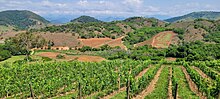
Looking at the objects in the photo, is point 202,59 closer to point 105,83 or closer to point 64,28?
point 105,83

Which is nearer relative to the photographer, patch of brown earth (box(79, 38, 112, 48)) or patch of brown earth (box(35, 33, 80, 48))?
patch of brown earth (box(79, 38, 112, 48))

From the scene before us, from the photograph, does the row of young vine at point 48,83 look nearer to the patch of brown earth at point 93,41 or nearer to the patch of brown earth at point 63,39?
the patch of brown earth at point 93,41

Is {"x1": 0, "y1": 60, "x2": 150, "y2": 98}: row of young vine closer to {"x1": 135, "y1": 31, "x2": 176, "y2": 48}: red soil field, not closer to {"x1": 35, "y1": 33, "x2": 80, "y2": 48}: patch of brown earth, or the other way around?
{"x1": 135, "y1": 31, "x2": 176, "y2": 48}: red soil field

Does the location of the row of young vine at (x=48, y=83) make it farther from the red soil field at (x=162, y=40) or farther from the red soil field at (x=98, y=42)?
the red soil field at (x=98, y=42)

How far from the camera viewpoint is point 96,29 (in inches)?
6781

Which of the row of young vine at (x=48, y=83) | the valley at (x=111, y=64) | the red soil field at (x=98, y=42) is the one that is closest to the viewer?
the valley at (x=111, y=64)

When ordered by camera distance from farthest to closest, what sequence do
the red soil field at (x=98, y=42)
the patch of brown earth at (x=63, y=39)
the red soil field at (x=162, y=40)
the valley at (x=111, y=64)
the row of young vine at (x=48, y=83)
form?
the patch of brown earth at (x=63, y=39), the red soil field at (x=98, y=42), the red soil field at (x=162, y=40), the row of young vine at (x=48, y=83), the valley at (x=111, y=64)

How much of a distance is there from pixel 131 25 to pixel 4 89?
162 m

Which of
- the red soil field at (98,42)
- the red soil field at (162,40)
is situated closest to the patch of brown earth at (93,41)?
the red soil field at (98,42)

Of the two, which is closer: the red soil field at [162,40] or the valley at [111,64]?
the valley at [111,64]

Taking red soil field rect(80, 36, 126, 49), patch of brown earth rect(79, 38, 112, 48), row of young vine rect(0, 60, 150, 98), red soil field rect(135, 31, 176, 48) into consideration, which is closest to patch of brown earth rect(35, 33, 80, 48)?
patch of brown earth rect(79, 38, 112, 48)

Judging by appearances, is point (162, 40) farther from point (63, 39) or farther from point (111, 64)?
point (111, 64)

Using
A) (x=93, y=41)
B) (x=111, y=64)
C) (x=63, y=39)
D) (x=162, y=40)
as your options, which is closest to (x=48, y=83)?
(x=111, y=64)

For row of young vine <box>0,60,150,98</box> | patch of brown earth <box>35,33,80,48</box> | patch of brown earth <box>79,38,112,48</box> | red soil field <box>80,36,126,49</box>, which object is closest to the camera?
row of young vine <box>0,60,150,98</box>
